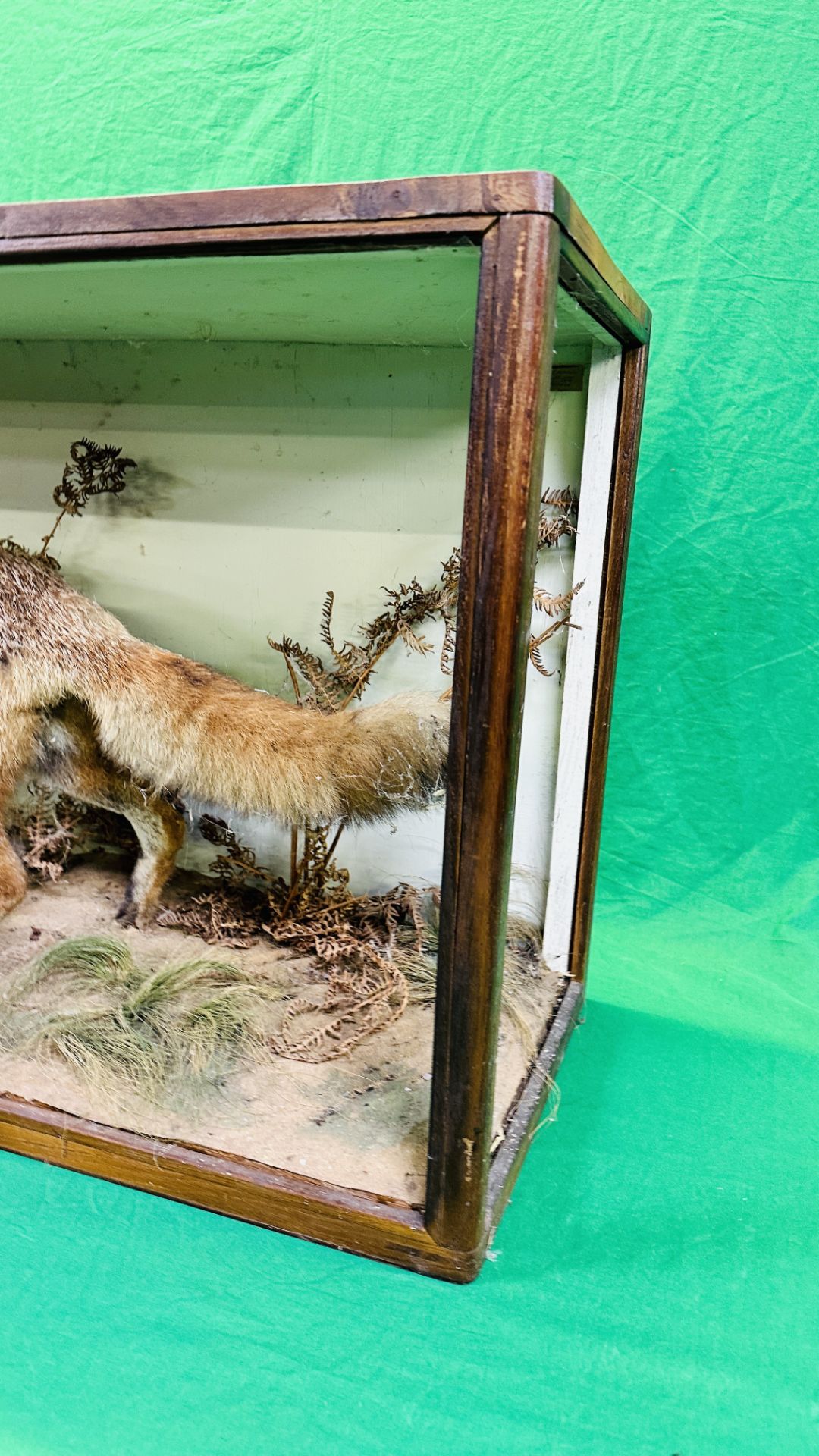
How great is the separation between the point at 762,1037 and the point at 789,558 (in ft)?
2.82

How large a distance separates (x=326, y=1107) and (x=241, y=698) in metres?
0.64

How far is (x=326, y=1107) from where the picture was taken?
1376 millimetres

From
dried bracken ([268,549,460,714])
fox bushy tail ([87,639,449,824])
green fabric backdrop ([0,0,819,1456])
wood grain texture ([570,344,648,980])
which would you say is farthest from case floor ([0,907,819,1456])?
dried bracken ([268,549,460,714])

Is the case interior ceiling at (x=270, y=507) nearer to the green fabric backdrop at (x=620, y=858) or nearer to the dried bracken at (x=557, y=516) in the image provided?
the dried bracken at (x=557, y=516)

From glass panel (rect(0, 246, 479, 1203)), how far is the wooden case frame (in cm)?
5

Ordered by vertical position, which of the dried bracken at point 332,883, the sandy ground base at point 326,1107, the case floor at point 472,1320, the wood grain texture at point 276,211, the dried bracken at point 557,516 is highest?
the wood grain texture at point 276,211

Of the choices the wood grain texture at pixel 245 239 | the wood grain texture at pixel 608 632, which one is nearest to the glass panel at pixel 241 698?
the wood grain texture at pixel 245 239

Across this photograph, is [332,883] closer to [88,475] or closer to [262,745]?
[262,745]

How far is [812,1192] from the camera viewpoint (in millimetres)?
1371

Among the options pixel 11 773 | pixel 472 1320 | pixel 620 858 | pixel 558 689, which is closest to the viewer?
pixel 472 1320

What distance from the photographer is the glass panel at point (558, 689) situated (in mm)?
1621

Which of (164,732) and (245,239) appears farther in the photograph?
(164,732)

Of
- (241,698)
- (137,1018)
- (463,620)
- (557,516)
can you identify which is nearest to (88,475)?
(241,698)

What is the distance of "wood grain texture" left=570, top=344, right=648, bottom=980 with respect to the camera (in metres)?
1.61
